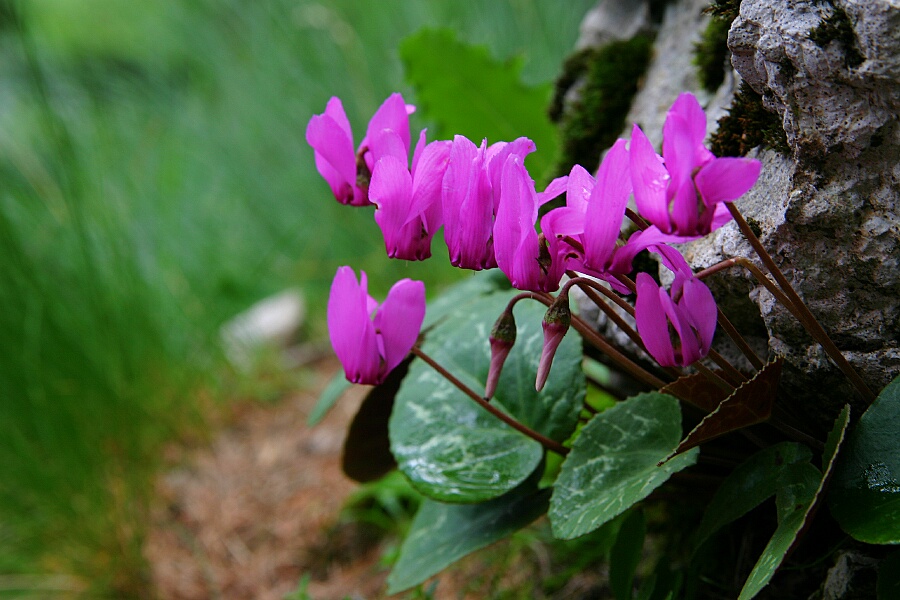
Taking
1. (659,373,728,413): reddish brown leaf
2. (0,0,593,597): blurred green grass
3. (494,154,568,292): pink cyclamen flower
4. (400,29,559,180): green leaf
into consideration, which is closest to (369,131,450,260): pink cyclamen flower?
(494,154,568,292): pink cyclamen flower

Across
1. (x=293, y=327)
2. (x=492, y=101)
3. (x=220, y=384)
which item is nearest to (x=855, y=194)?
(x=492, y=101)

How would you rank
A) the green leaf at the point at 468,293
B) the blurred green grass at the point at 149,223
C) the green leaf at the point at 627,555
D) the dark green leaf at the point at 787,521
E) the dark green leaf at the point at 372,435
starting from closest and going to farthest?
1. the dark green leaf at the point at 787,521
2. the green leaf at the point at 627,555
3. the dark green leaf at the point at 372,435
4. the green leaf at the point at 468,293
5. the blurred green grass at the point at 149,223

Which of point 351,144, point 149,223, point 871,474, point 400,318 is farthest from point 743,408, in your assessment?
point 149,223

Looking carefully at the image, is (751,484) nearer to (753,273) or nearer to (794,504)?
(794,504)

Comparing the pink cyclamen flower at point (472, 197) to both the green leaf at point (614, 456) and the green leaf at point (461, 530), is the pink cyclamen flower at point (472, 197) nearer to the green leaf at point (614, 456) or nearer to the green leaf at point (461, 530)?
the green leaf at point (614, 456)

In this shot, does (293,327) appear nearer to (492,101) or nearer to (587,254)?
(492,101)

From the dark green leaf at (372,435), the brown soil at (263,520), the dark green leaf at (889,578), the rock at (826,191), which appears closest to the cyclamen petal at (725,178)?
the rock at (826,191)
